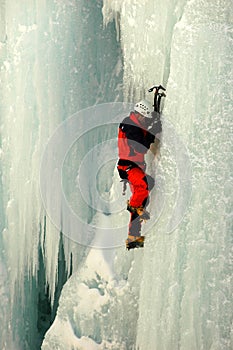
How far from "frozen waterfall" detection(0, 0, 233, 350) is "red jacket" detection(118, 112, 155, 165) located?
0.24 feet

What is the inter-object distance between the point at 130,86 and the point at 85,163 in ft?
1.49

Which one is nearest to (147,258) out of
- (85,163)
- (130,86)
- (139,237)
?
(139,237)

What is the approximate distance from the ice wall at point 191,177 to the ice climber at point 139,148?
0.06m

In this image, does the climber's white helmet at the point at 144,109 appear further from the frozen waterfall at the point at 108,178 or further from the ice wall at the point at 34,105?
the ice wall at the point at 34,105

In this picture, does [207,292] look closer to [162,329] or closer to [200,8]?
[162,329]

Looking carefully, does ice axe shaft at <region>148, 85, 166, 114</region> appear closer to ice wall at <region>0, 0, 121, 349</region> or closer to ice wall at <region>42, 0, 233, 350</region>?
ice wall at <region>42, 0, 233, 350</region>

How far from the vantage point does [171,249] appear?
2.32 metres

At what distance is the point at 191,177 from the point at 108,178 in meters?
0.59

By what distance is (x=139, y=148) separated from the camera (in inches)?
92.1

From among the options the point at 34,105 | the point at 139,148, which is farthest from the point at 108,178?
the point at 34,105

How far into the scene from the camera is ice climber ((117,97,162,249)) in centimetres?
233

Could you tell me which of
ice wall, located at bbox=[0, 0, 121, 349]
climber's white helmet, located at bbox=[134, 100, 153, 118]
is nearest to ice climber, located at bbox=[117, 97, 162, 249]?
climber's white helmet, located at bbox=[134, 100, 153, 118]

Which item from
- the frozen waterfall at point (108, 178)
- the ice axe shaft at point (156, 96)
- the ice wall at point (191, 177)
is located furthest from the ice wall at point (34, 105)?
the ice axe shaft at point (156, 96)

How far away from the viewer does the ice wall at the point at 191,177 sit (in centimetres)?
219
